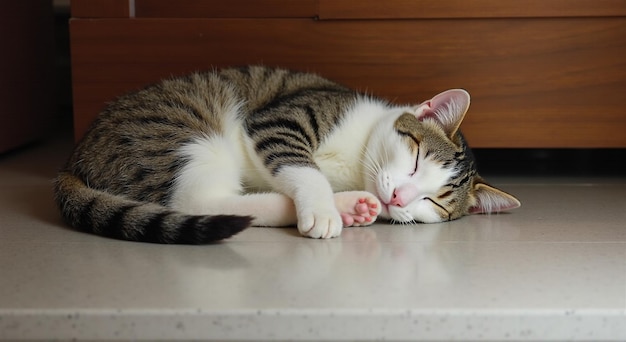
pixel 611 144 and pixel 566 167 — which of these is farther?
pixel 566 167

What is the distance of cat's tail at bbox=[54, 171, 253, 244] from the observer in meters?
1.49

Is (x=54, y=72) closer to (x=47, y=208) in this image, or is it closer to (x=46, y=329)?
(x=47, y=208)

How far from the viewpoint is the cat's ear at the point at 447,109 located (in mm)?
1839

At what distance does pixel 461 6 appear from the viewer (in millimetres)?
2113

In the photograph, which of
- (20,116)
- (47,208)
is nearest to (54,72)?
(20,116)

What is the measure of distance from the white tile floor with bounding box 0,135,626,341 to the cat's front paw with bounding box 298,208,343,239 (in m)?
0.02

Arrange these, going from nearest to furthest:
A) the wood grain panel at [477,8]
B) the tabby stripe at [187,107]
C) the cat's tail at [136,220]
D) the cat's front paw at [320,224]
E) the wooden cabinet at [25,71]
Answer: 1. the cat's tail at [136,220]
2. the cat's front paw at [320,224]
3. the tabby stripe at [187,107]
4. the wood grain panel at [477,8]
5. the wooden cabinet at [25,71]

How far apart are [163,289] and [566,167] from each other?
182 cm

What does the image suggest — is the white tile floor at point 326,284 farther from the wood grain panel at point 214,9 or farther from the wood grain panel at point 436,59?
the wood grain panel at point 214,9

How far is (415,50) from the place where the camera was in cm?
218

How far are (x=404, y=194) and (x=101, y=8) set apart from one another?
1.09 metres

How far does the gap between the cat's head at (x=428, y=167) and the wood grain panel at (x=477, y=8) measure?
34 cm

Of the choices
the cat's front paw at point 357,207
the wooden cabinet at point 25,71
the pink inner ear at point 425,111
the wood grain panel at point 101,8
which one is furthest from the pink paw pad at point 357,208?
the wooden cabinet at point 25,71

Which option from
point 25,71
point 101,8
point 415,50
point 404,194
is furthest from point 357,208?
point 25,71
